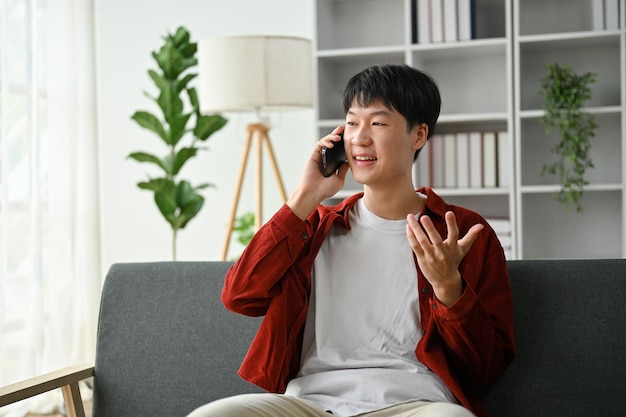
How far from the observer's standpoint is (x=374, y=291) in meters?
1.95

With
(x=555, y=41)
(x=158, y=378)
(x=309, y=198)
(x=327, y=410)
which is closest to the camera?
(x=327, y=410)

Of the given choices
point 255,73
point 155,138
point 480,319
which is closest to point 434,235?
point 480,319

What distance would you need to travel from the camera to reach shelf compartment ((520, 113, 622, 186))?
4.05 metres

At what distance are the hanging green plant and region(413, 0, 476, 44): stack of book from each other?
42cm

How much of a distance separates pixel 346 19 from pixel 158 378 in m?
2.66

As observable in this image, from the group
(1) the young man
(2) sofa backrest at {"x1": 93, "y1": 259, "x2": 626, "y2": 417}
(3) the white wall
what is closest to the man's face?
(1) the young man

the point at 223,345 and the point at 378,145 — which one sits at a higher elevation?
the point at 378,145

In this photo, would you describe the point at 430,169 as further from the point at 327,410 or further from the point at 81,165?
the point at 327,410

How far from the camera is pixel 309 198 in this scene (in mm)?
1980

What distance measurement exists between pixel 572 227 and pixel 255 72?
1758mm

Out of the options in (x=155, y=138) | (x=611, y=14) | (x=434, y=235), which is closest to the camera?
(x=434, y=235)

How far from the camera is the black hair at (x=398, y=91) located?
78.5 inches

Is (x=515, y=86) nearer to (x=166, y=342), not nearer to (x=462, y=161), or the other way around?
(x=462, y=161)

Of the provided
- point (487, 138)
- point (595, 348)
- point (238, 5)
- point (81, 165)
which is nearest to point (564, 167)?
point (487, 138)
